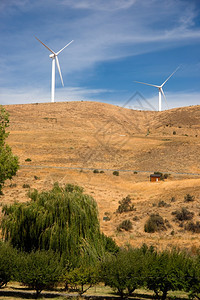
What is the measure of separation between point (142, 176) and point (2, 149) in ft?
140

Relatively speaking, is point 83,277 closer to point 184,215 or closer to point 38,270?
point 38,270

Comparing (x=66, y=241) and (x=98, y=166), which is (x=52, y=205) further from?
(x=98, y=166)

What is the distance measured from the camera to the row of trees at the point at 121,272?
56.4 feet

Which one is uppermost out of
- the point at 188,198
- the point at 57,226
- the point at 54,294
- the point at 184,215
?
the point at 57,226

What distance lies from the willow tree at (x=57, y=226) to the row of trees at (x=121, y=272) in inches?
94.7

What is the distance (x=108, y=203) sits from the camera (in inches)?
1966

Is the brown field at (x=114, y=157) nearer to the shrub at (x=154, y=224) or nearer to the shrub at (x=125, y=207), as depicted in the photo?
the shrub at (x=154, y=224)

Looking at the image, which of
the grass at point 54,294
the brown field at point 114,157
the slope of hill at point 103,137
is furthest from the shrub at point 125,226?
the grass at point 54,294

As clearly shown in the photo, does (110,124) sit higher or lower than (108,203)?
higher

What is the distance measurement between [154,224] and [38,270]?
20751 mm

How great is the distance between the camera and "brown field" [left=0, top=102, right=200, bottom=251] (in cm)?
4131

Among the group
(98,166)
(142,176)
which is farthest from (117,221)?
(98,166)

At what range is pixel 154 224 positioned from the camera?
36.4m

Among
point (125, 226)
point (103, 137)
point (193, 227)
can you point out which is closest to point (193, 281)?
point (193, 227)
